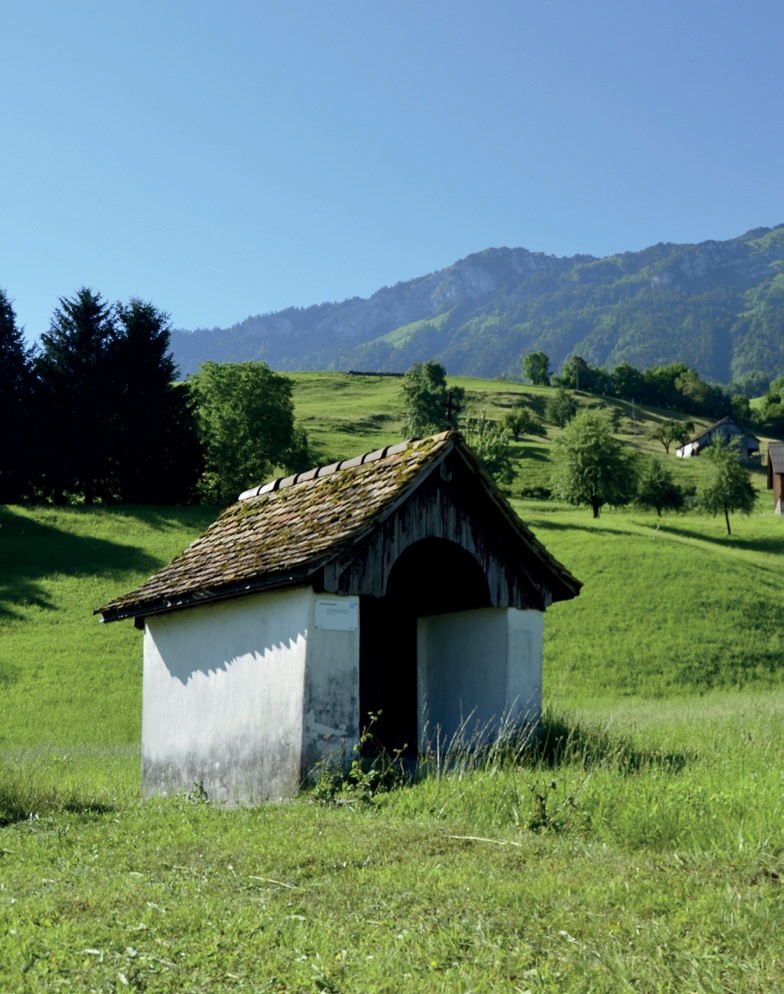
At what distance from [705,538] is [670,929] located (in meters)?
48.6

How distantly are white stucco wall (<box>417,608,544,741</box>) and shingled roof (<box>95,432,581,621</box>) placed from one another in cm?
85

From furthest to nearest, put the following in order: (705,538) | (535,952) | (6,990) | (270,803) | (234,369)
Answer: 1. (234,369)
2. (705,538)
3. (270,803)
4. (535,952)
5. (6,990)

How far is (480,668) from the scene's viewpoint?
12086mm

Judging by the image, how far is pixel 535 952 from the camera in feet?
15.7

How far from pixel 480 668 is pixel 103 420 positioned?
141ft

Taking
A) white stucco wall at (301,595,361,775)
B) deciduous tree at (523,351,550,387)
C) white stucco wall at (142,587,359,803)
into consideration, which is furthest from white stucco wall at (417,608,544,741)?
deciduous tree at (523,351,550,387)

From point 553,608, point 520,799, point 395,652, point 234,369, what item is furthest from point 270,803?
point 234,369

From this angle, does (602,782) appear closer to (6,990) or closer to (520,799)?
(520,799)

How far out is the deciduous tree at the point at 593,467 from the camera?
5684cm

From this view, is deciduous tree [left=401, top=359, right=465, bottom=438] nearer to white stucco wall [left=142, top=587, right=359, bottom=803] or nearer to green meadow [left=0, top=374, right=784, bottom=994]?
white stucco wall [left=142, top=587, right=359, bottom=803]

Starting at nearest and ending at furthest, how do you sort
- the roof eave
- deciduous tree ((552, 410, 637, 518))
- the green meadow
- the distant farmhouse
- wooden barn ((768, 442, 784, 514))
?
the green meadow → the roof eave → deciduous tree ((552, 410, 637, 518)) → wooden barn ((768, 442, 784, 514)) → the distant farmhouse

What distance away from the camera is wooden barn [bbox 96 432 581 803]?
10.0 meters

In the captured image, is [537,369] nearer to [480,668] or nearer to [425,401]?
[425,401]

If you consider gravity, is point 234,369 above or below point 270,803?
above
